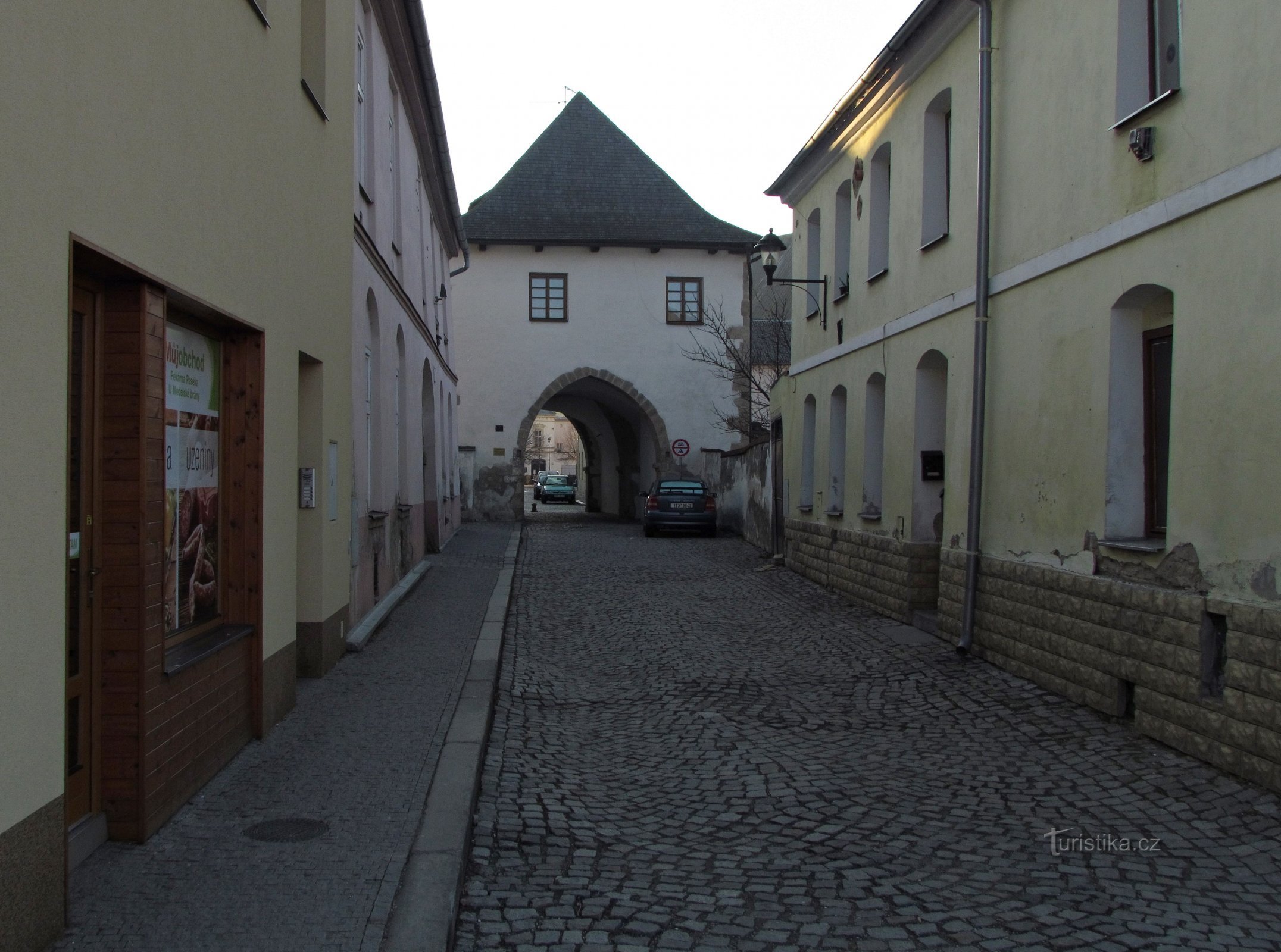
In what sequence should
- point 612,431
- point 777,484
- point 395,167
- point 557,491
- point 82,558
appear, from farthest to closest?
point 557,491, point 612,431, point 777,484, point 395,167, point 82,558

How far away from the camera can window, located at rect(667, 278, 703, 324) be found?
107 feet

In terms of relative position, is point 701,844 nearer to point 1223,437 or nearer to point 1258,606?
point 1258,606

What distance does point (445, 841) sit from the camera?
473 cm

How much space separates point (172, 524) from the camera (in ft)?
17.9

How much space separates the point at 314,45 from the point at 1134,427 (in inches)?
253

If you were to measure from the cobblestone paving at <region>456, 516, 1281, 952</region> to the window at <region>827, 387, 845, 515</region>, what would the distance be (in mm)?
5416

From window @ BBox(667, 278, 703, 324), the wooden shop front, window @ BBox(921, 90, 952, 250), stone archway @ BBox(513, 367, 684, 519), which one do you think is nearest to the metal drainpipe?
window @ BBox(921, 90, 952, 250)

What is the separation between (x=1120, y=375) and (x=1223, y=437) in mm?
1544

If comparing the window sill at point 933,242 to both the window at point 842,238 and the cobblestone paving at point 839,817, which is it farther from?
the cobblestone paving at point 839,817

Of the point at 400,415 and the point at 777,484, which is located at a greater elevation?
the point at 400,415

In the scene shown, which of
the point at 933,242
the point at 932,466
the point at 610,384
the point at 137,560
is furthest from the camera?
the point at 610,384

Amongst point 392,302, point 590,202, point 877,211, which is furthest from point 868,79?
point 590,202

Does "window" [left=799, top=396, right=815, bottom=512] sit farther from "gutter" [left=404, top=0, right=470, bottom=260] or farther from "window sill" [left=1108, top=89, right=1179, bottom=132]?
"window sill" [left=1108, top=89, right=1179, bottom=132]

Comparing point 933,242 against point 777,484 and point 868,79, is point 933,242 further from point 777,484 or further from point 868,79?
point 777,484
